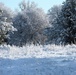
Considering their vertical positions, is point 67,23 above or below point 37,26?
above

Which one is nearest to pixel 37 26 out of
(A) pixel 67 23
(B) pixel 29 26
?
(B) pixel 29 26

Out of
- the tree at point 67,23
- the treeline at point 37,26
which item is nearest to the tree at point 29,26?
the treeline at point 37,26

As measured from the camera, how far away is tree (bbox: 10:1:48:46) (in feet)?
184

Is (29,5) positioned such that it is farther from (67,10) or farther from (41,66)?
(41,66)

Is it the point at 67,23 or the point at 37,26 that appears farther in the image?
the point at 37,26

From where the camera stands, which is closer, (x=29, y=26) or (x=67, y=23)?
(x=67, y=23)

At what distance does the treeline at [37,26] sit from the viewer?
37312 mm

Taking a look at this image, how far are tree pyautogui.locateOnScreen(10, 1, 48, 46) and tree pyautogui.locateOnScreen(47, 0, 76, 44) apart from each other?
18231 millimetres

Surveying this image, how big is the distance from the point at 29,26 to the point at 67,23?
2020 centimetres

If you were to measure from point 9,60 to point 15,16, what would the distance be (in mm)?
48394

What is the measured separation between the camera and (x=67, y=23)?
37625mm

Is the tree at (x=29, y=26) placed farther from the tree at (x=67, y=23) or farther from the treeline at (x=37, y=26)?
the tree at (x=67, y=23)

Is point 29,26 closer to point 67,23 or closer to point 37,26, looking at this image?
point 37,26

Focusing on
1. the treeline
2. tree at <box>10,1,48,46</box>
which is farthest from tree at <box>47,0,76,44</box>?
tree at <box>10,1,48,46</box>
